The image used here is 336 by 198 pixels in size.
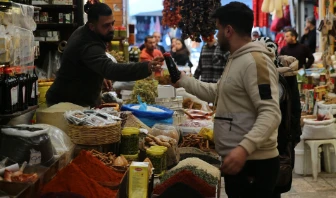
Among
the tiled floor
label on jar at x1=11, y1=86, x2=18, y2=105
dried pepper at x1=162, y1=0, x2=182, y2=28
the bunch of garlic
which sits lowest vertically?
the tiled floor

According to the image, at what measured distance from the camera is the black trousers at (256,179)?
9.46 feet

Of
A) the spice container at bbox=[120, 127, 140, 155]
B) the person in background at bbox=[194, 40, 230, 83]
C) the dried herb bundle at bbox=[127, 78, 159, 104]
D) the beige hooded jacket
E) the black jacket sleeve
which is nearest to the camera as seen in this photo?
the beige hooded jacket

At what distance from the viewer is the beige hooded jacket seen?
265cm

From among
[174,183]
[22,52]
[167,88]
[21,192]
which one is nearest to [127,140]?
[174,183]

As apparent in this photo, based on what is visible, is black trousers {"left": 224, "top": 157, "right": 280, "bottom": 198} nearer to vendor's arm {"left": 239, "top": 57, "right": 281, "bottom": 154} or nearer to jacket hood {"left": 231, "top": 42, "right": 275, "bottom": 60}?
vendor's arm {"left": 239, "top": 57, "right": 281, "bottom": 154}

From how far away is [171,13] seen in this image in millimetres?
6766

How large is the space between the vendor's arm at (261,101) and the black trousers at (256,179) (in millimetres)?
237

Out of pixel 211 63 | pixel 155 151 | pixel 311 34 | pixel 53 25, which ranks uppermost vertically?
pixel 311 34

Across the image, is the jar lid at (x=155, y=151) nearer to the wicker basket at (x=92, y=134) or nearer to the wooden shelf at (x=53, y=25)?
the wicker basket at (x=92, y=134)

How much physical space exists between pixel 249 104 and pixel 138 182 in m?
0.80

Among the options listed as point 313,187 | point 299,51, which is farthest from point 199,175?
point 299,51

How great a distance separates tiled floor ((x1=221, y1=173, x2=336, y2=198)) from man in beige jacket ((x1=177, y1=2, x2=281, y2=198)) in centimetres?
280

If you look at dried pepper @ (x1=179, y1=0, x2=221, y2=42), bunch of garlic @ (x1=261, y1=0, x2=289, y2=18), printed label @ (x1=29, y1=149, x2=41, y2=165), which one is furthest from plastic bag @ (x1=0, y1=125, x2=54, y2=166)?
bunch of garlic @ (x1=261, y1=0, x2=289, y2=18)

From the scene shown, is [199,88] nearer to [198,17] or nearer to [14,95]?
[14,95]
